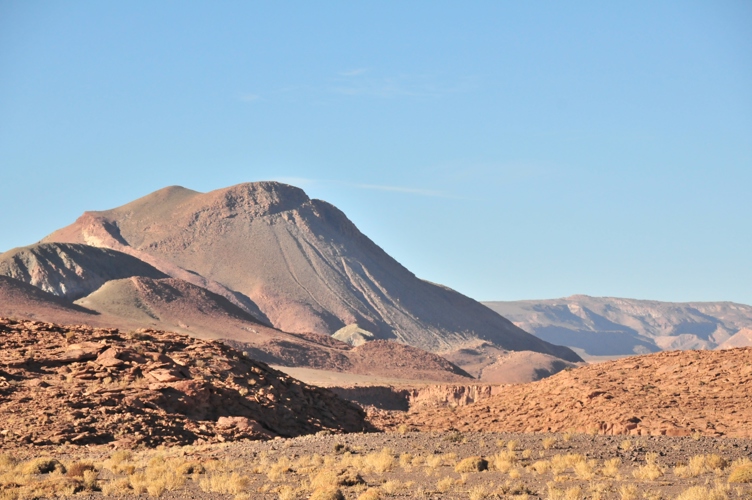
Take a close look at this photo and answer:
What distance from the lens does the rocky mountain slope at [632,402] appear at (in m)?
26.6

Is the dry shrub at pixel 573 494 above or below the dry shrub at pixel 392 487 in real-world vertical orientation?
above

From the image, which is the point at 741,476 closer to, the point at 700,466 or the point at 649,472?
the point at 649,472

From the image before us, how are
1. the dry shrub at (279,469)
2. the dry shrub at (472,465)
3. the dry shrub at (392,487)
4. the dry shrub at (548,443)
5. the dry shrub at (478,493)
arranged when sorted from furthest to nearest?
the dry shrub at (548,443)
the dry shrub at (472,465)
the dry shrub at (279,469)
the dry shrub at (392,487)
the dry shrub at (478,493)

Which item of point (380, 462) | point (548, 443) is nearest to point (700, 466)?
point (548, 443)

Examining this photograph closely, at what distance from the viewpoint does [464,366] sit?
103625 mm

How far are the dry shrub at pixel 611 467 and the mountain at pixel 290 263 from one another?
9925cm

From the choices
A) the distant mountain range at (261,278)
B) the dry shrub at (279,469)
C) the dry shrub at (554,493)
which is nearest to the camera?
the dry shrub at (554,493)

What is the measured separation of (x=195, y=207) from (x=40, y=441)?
4924 inches

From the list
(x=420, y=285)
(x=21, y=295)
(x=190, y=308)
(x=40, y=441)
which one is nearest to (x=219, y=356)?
(x=40, y=441)

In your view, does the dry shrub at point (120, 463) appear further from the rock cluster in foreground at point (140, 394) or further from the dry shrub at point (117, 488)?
the rock cluster in foreground at point (140, 394)

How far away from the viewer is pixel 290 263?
435ft

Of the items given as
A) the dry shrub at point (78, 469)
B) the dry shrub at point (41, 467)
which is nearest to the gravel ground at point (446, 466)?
the dry shrub at point (78, 469)

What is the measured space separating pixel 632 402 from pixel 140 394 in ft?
45.3

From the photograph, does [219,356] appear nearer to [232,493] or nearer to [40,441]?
[40,441]
